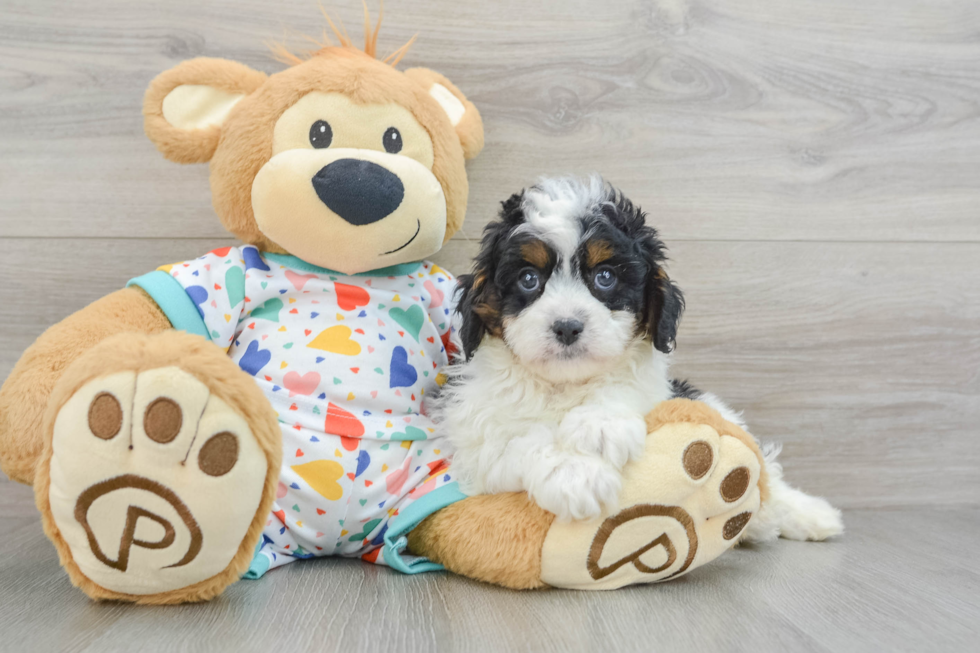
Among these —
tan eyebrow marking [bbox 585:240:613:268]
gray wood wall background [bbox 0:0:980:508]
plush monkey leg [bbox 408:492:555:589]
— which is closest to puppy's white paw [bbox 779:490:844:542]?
gray wood wall background [bbox 0:0:980:508]

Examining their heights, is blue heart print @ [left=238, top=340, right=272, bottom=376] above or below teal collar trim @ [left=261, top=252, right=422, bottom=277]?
below

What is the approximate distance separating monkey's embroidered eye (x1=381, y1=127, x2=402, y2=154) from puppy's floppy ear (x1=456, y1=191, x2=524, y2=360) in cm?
26

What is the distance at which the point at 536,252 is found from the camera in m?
1.34

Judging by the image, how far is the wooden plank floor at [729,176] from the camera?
188cm

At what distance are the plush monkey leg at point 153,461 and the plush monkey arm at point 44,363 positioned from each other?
156mm

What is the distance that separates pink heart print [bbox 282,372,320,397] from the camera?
1.46m

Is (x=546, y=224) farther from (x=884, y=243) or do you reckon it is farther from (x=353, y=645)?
(x=884, y=243)

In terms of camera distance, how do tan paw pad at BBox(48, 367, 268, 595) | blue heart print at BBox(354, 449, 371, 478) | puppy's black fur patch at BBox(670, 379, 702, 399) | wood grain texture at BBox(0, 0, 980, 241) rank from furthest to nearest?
wood grain texture at BBox(0, 0, 980, 241) → puppy's black fur patch at BBox(670, 379, 702, 399) → blue heart print at BBox(354, 449, 371, 478) → tan paw pad at BBox(48, 367, 268, 595)

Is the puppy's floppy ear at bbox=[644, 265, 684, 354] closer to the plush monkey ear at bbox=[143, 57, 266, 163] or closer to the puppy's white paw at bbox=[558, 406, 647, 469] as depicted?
the puppy's white paw at bbox=[558, 406, 647, 469]

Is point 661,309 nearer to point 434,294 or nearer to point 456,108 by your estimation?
point 434,294

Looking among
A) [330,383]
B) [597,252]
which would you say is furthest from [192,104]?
[597,252]

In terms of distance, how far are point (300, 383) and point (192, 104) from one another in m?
0.64

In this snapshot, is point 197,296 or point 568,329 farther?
point 197,296

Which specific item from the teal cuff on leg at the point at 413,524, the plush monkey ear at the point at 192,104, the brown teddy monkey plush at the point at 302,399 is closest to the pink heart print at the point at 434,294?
the brown teddy monkey plush at the point at 302,399
